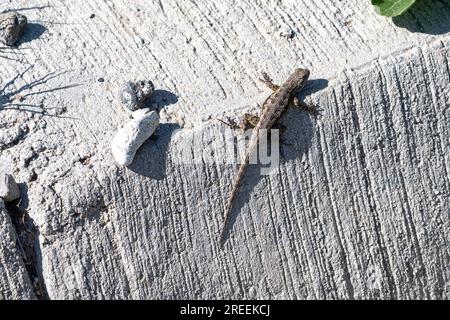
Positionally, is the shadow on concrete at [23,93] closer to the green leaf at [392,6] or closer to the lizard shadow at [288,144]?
the lizard shadow at [288,144]

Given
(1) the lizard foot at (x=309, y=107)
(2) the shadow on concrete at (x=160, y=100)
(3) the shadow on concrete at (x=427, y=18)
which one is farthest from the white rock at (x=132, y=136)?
(3) the shadow on concrete at (x=427, y=18)

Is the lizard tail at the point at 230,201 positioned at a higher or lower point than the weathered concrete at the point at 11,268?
lower

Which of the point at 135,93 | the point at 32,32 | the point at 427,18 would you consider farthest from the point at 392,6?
the point at 32,32

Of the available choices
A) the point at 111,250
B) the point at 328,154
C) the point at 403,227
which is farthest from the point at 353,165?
the point at 111,250

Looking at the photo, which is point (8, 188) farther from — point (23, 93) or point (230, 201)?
point (230, 201)

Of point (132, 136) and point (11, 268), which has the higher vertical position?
point (132, 136)

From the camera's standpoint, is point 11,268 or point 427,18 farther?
point 427,18

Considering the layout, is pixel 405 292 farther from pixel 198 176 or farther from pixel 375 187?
pixel 198 176
